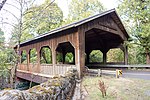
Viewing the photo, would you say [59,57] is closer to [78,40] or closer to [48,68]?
[48,68]

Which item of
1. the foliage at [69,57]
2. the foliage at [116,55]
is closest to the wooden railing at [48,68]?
the foliage at [69,57]

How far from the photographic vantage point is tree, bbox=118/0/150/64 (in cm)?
1628

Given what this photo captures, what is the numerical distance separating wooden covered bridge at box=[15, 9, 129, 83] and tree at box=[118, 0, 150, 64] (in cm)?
131

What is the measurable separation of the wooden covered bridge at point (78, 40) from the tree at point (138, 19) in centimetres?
131

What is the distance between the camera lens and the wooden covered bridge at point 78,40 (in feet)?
35.9

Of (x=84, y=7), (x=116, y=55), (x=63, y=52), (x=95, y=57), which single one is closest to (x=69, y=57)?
(x=63, y=52)

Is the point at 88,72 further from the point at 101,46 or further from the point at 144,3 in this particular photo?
the point at 144,3

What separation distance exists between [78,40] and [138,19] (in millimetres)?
9386

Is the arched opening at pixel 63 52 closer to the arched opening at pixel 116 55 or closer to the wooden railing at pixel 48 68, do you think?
the wooden railing at pixel 48 68

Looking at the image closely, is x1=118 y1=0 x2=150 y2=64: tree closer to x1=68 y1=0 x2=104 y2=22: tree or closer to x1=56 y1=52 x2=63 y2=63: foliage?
x1=56 y1=52 x2=63 y2=63: foliage

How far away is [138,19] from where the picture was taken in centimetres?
1695

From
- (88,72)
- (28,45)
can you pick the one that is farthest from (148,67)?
(28,45)

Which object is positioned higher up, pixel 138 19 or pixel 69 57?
pixel 138 19

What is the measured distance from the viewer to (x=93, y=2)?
31547mm
